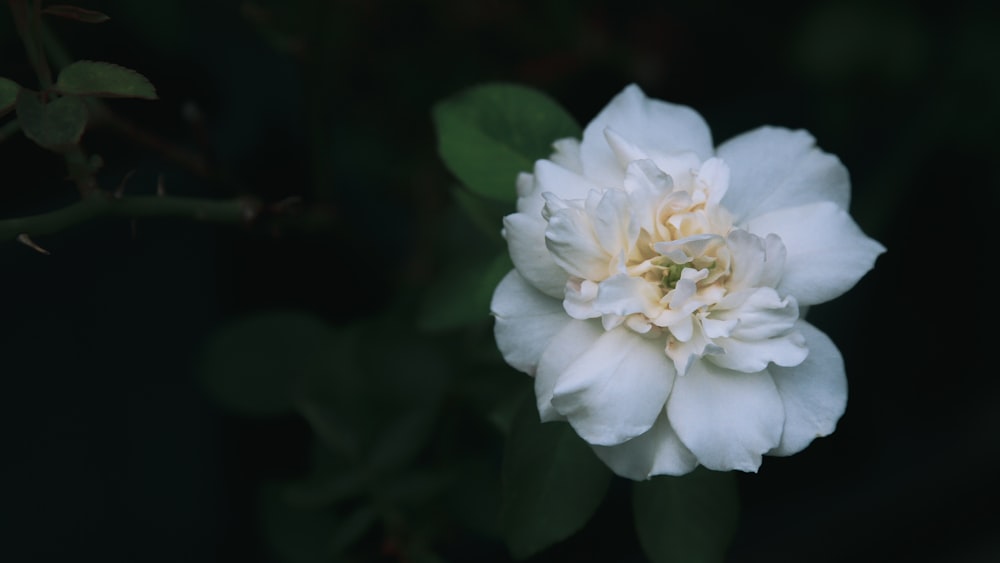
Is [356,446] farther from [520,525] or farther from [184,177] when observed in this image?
[184,177]

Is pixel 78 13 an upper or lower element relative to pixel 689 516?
upper

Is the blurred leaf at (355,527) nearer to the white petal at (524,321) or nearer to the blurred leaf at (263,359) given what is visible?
the blurred leaf at (263,359)

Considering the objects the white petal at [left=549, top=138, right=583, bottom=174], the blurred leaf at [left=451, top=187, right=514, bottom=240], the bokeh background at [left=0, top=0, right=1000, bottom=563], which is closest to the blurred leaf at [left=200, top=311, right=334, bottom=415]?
the bokeh background at [left=0, top=0, right=1000, bottom=563]

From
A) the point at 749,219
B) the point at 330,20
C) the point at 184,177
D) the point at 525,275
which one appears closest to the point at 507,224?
the point at 525,275

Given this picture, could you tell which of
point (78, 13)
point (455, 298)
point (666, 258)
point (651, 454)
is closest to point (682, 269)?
point (666, 258)

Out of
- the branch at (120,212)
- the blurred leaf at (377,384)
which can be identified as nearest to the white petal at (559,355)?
the branch at (120,212)

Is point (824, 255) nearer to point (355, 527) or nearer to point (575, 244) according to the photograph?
point (575, 244)

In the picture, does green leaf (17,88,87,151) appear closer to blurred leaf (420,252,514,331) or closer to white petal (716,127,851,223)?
blurred leaf (420,252,514,331)
